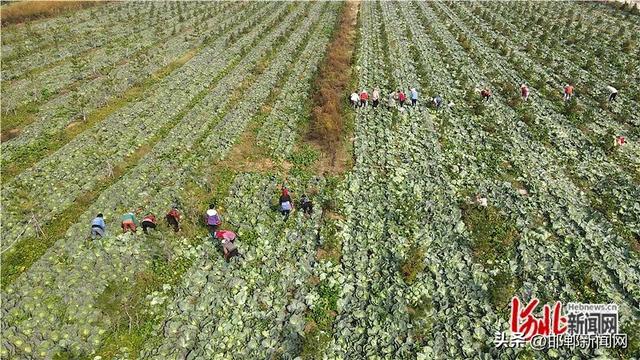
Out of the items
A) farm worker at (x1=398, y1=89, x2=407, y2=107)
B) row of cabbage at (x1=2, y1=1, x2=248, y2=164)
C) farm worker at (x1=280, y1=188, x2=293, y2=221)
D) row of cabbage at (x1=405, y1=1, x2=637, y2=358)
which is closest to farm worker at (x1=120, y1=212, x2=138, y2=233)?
farm worker at (x1=280, y1=188, x2=293, y2=221)

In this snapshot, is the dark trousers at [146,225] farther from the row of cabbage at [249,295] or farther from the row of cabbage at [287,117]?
the row of cabbage at [287,117]

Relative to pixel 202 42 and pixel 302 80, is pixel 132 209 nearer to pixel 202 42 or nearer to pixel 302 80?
pixel 302 80

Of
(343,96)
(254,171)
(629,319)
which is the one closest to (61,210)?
(254,171)

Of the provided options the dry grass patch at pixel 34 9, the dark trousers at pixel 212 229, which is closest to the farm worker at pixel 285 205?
the dark trousers at pixel 212 229

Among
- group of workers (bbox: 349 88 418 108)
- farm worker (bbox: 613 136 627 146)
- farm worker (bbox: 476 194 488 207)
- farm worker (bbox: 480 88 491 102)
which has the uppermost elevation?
farm worker (bbox: 613 136 627 146)

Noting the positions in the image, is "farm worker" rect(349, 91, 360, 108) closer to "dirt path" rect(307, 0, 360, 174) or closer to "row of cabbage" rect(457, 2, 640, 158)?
"dirt path" rect(307, 0, 360, 174)

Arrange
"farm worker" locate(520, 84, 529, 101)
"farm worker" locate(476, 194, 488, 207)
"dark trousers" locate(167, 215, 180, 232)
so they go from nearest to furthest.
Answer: "dark trousers" locate(167, 215, 180, 232), "farm worker" locate(476, 194, 488, 207), "farm worker" locate(520, 84, 529, 101)
